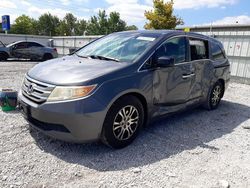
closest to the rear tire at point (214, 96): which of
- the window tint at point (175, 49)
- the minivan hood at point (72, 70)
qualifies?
the window tint at point (175, 49)

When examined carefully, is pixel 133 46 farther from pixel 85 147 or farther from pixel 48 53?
pixel 48 53

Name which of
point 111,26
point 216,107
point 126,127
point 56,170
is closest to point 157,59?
point 126,127

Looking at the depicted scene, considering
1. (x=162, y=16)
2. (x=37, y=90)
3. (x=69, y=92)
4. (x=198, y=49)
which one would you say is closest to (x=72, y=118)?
(x=69, y=92)

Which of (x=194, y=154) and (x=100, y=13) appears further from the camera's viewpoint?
(x=100, y=13)

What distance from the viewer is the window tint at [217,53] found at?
18.2 ft

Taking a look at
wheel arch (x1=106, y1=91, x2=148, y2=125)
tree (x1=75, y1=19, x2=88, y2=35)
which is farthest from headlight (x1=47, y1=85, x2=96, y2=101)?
tree (x1=75, y1=19, x2=88, y2=35)

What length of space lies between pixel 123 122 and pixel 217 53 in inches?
132

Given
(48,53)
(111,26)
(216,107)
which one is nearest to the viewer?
(216,107)

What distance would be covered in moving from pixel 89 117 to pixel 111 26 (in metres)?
49.0

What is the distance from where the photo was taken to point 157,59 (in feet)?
12.6

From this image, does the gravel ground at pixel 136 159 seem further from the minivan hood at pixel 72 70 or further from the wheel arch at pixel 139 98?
the minivan hood at pixel 72 70

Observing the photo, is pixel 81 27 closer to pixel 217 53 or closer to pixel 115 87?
pixel 217 53

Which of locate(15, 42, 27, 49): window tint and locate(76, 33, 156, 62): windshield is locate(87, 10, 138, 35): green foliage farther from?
locate(76, 33, 156, 62): windshield

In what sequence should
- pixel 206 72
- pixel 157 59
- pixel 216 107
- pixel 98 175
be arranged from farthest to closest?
pixel 216 107
pixel 206 72
pixel 157 59
pixel 98 175
